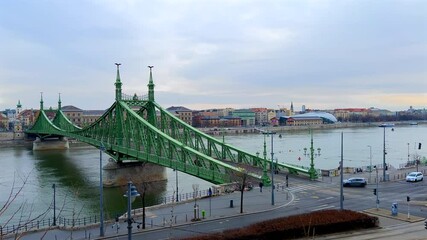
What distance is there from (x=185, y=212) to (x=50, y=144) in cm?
10270

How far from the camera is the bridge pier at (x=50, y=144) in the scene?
123 m

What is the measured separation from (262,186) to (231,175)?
11.7 ft

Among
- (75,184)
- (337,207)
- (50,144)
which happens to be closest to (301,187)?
(337,207)

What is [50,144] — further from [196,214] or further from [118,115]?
[196,214]

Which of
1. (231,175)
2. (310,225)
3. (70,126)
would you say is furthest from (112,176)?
(70,126)

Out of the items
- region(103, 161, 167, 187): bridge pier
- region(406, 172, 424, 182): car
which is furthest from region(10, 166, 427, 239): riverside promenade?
region(103, 161, 167, 187): bridge pier

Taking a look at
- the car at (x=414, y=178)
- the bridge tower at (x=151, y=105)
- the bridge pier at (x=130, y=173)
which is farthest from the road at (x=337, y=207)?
the bridge tower at (x=151, y=105)

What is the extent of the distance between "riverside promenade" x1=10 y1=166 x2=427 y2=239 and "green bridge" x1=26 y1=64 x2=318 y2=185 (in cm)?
536

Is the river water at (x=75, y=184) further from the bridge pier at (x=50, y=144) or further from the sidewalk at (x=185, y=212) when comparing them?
the bridge pier at (x=50, y=144)

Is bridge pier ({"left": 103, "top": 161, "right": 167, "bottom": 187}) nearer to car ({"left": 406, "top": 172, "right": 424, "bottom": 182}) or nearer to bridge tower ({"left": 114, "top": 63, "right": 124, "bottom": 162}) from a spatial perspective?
bridge tower ({"left": 114, "top": 63, "right": 124, "bottom": 162})

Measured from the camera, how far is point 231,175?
4338 cm

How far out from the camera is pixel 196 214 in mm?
29453

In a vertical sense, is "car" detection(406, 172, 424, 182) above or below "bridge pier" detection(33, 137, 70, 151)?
above

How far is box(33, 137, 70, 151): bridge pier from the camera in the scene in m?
123
